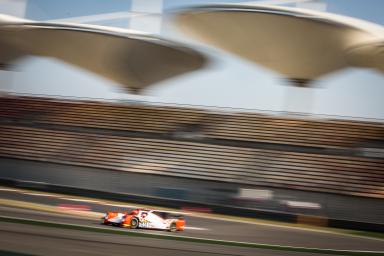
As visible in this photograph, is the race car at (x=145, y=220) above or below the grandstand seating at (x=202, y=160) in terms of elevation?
below

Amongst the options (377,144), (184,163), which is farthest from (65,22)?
(377,144)

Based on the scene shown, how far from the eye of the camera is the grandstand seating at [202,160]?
21875 mm

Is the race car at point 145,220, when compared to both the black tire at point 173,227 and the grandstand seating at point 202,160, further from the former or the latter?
the grandstand seating at point 202,160

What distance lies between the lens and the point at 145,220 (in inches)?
459

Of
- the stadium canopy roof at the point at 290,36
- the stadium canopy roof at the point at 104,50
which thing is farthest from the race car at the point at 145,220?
the stadium canopy roof at the point at 104,50

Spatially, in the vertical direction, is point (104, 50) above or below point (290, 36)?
above

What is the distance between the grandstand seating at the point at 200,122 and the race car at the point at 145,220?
46.9ft

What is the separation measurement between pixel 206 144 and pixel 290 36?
7.79 meters

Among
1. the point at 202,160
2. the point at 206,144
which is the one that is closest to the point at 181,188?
the point at 202,160

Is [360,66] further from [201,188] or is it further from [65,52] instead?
[65,52]

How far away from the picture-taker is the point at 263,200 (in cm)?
2095

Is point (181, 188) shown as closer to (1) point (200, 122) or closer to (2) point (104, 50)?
(1) point (200, 122)

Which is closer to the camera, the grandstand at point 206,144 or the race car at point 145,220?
the race car at point 145,220

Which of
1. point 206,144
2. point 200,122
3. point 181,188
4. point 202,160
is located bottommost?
point 181,188
